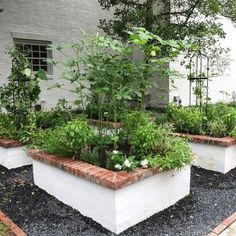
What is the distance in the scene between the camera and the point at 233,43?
13.5m

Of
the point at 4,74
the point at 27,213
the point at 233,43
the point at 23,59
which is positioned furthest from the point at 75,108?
the point at 233,43

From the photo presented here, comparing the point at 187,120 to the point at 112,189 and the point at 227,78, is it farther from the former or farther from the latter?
the point at 227,78

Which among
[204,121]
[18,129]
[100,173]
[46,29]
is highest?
[46,29]

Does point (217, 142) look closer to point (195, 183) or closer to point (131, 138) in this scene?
point (195, 183)

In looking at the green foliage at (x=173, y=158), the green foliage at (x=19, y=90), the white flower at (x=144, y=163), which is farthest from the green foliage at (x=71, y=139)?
the green foliage at (x=19, y=90)

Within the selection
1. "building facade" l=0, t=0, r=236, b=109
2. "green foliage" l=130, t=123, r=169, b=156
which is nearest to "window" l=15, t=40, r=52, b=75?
"building facade" l=0, t=0, r=236, b=109

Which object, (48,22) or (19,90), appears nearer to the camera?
(19,90)

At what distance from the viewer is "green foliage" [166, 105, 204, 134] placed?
17.6 ft

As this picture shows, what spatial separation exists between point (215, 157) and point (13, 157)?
3298 millimetres

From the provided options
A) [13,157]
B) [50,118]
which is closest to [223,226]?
[13,157]

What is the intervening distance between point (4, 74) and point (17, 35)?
116 cm

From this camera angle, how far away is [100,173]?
3.23 m

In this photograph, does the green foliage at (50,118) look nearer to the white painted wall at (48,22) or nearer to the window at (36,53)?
the white painted wall at (48,22)

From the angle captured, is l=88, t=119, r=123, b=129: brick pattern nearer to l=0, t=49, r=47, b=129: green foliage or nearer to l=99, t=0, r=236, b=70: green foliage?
l=0, t=49, r=47, b=129: green foliage
